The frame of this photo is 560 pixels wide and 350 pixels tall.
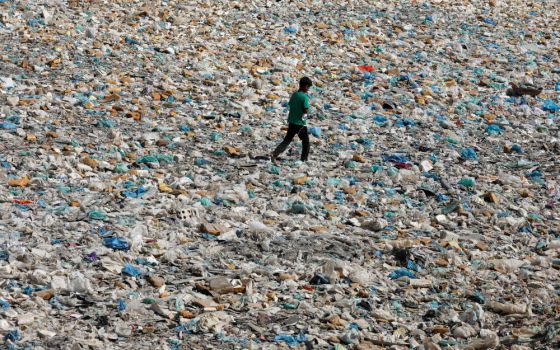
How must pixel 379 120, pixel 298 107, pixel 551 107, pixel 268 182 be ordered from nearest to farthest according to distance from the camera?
pixel 268 182, pixel 298 107, pixel 379 120, pixel 551 107

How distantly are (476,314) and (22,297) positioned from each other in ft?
9.70

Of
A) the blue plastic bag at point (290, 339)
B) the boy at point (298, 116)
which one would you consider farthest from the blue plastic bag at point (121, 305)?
the boy at point (298, 116)

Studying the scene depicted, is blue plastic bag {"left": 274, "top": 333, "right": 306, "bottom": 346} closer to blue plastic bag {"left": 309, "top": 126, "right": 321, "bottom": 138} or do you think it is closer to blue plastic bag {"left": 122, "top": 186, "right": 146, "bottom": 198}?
blue plastic bag {"left": 122, "top": 186, "right": 146, "bottom": 198}

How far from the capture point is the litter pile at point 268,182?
551 centimetres

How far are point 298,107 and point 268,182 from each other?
2.88 feet

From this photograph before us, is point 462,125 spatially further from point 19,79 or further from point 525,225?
point 19,79

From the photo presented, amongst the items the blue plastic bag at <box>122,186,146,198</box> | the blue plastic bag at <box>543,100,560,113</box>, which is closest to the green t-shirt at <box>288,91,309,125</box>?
the blue plastic bag at <box>122,186,146,198</box>

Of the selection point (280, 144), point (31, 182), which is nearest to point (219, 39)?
point (280, 144)

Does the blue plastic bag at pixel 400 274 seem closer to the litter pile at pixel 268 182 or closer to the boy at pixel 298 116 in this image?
the litter pile at pixel 268 182

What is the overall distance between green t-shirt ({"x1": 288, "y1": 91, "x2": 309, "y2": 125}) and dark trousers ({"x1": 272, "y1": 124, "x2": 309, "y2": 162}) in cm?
5

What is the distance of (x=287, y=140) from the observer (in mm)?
8539

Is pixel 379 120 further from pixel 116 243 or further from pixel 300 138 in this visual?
pixel 116 243

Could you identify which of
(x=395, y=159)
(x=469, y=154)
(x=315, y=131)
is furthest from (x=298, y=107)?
(x=469, y=154)

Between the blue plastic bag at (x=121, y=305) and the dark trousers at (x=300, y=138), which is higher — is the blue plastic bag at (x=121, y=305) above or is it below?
below
